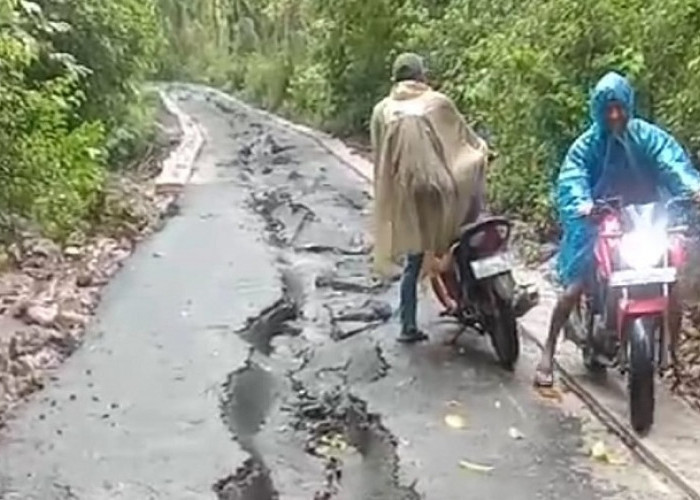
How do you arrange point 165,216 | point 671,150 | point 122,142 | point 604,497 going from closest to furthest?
1. point 604,497
2. point 671,150
3. point 165,216
4. point 122,142

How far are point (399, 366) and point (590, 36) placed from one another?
4.46m

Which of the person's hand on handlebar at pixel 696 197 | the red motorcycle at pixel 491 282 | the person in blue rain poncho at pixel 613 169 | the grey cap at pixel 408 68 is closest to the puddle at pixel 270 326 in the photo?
the red motorcycle at pixel 491 282

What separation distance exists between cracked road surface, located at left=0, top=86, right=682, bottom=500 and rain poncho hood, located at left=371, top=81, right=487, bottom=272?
749mm

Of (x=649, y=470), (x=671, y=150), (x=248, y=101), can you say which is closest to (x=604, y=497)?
(x=649, y=470)

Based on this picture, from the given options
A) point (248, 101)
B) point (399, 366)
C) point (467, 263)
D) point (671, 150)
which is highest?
point (671, 150)

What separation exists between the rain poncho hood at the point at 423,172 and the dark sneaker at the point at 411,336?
20.5 inches

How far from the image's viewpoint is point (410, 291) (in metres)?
9.01

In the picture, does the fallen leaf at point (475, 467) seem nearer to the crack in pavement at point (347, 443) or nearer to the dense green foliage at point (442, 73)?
the crack in pavement at point (347, 443)

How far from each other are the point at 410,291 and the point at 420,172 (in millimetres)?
805

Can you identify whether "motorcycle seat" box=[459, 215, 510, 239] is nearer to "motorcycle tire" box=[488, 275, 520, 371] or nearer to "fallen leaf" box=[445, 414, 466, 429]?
"motorcycle tire" box=[488, 275, 520, 371]

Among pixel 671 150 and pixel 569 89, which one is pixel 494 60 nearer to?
pixel 569 89

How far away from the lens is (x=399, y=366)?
848cm

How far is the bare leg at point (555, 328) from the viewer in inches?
298

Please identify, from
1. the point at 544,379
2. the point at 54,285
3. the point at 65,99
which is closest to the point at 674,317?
the point at 544,379
